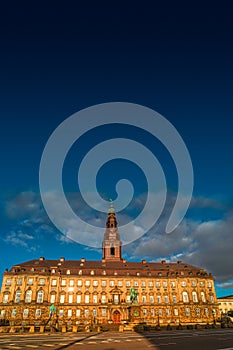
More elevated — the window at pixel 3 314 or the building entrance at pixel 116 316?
the window at pixel 3 314

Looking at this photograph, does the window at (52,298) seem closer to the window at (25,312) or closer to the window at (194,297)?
the window at (25,312)

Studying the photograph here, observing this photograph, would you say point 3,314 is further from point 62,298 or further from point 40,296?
point 62,298

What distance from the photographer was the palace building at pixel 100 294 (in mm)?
61031

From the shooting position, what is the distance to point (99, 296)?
6581 cm

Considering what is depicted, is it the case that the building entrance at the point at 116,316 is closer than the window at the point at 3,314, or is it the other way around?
the window at the point at 3,314

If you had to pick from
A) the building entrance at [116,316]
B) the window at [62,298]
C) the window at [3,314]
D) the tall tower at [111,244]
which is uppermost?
the tall tower at [111,244]

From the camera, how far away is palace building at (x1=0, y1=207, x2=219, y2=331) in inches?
2403

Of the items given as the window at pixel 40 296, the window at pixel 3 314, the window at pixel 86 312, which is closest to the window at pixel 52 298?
the window at pixel 40 296

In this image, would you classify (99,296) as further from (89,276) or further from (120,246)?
(120,246)

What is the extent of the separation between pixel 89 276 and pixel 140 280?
44.0 ft

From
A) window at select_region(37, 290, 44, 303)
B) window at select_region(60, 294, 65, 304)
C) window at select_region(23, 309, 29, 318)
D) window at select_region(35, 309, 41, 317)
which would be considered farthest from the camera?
window at select_region(60, 294, 65, 304)

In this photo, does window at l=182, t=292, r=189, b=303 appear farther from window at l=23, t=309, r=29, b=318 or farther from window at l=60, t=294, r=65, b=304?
window at l=23, t=309, r=29, b=318

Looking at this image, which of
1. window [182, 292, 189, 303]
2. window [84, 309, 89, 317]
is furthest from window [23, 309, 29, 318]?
window [182, 292, 189, 303]

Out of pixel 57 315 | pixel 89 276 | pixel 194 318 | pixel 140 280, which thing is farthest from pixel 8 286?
pixel 194 318
